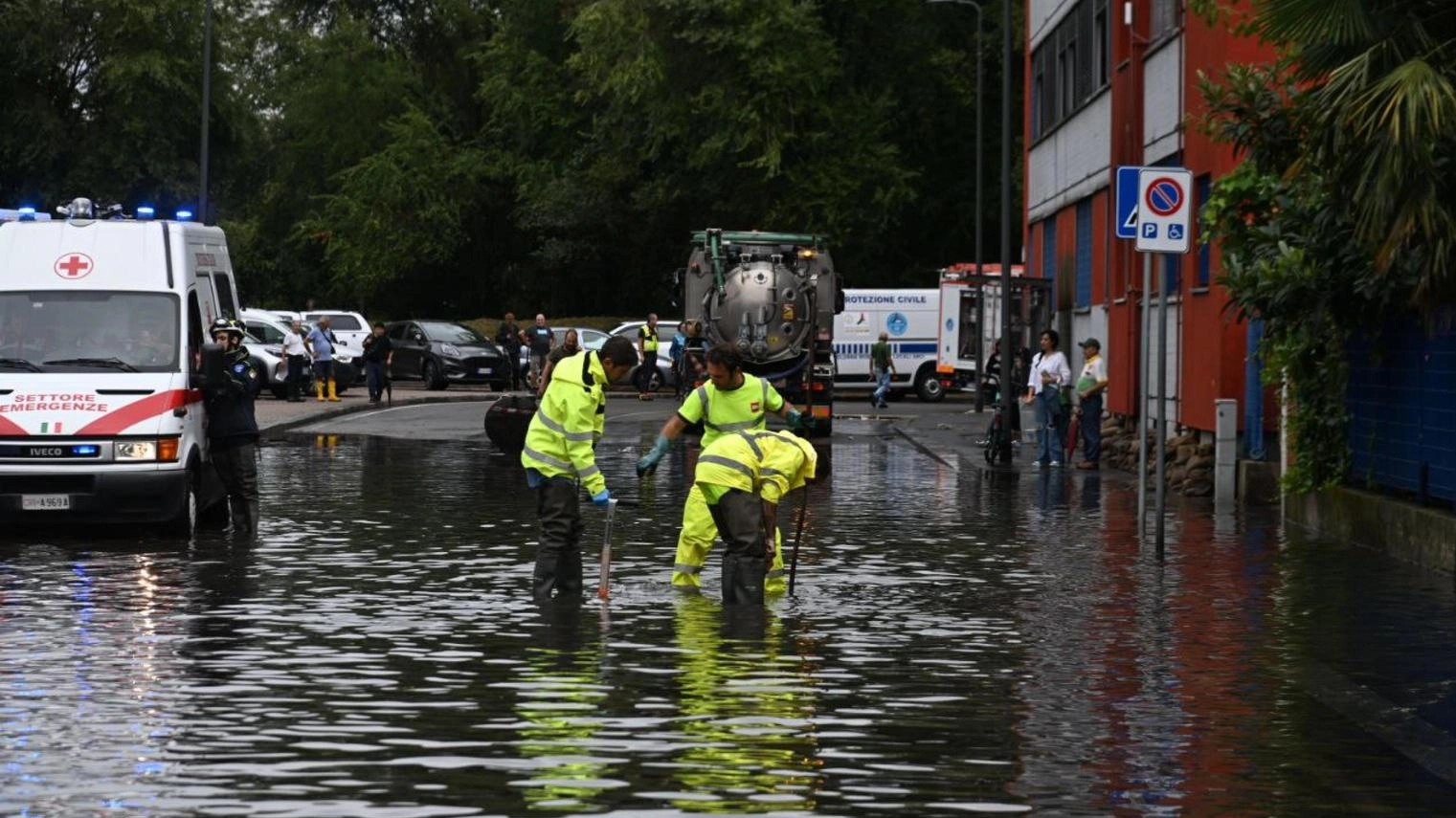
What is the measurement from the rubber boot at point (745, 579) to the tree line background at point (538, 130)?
1837 inches

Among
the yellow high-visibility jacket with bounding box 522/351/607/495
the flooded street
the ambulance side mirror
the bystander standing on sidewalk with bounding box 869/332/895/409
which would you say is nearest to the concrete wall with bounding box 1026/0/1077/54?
the bystander standing on sidewalk with bounding box 869/332/895/409

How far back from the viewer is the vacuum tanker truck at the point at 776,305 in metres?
38.6

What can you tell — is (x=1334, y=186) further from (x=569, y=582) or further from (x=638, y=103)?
(x=638, y=103)

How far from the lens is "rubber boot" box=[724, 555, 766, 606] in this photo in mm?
14195

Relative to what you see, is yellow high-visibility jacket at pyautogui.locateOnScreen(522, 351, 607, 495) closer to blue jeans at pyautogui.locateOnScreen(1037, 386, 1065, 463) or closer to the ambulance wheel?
the ambulance wheel

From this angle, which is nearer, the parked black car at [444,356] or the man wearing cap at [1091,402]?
the man wearing cap at [1091,402]

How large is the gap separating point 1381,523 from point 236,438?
8279 millimetres

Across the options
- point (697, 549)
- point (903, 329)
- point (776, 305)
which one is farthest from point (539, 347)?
point (697, 549)

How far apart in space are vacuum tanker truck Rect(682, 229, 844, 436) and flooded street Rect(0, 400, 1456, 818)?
1857 cm

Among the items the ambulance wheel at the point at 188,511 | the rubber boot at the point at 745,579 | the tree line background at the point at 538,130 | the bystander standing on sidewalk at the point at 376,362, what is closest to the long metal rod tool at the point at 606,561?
the rubber boot at the point at 745,579

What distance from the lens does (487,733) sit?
9.57m

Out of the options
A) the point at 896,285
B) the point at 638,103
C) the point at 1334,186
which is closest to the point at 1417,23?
the point at 1334,186

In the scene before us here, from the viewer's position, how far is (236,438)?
62.4ft

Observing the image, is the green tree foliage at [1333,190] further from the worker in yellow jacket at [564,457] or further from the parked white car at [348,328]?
the parked white car at [348,328]
